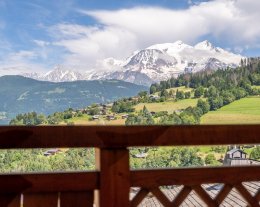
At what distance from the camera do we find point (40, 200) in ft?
4.99

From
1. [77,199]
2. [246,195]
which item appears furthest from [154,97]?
[77,199]

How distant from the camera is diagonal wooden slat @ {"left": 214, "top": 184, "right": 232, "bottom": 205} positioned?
161 centimetres

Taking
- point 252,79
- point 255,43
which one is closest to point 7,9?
point 255,43

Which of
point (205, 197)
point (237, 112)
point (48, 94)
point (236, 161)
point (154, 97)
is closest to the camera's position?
point (205, 197)

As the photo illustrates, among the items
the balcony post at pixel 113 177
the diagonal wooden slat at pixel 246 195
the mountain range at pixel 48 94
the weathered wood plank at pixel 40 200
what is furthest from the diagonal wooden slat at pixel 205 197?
the mountain range at pixel 48 94

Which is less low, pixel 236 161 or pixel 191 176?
pixel 191 176

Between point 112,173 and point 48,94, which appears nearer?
point 112,173

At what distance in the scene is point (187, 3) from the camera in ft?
422

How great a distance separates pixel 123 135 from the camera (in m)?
1.51

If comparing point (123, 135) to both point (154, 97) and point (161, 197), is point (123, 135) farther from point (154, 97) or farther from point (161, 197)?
point (154, 97)

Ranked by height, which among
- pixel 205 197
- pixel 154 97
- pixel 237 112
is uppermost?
pixel 154 97

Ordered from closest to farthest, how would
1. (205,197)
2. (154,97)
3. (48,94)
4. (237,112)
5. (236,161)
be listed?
(205,197)
(236,161)
(237,112)
(154,97)
(48,94)

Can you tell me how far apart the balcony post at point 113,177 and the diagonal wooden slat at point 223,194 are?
1.13 ft

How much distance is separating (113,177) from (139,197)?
125mm
